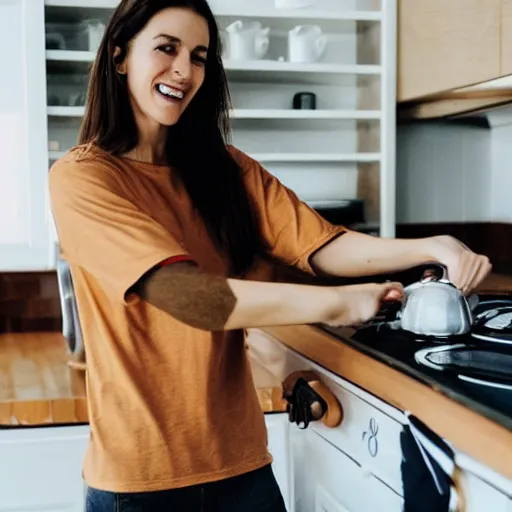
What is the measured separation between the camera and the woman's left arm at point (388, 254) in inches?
48.9

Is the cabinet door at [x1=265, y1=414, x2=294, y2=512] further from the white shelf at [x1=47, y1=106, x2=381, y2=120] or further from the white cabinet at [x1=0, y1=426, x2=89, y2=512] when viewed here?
the white shelf at [x1=47, y1=106, x2=381, y2=120]

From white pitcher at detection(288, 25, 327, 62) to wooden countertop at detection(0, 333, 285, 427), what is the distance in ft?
2.54

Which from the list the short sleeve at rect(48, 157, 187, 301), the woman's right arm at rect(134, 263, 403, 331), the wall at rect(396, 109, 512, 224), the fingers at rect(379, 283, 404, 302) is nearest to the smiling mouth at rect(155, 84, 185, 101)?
the short sleeve at rect(48, 157, 187, 301)

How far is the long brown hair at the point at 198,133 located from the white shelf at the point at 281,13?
702mm

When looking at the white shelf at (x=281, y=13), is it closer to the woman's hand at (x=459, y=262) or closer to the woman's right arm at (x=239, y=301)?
the woman's hand at (x=459, y=262)

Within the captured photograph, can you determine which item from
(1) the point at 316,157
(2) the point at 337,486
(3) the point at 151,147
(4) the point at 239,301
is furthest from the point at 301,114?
(4) the point at 239,301

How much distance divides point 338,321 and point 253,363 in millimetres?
614

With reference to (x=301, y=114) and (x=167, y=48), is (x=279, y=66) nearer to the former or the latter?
(x=301, y=114)

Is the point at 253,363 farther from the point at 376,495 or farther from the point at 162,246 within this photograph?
the point at 162,246

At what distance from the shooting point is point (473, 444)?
843 mm

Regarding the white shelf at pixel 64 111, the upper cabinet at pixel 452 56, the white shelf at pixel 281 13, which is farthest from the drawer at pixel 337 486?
the white shelf at pixel 281 13

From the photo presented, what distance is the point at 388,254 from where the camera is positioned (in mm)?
1253

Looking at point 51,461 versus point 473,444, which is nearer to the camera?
point 473,444

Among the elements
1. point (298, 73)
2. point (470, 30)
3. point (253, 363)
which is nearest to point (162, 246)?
point (253, 363)
